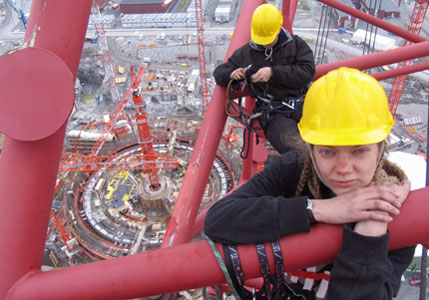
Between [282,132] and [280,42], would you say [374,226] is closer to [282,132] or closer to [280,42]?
[282,132]

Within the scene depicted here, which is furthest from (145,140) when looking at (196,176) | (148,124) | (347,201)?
(347,201)

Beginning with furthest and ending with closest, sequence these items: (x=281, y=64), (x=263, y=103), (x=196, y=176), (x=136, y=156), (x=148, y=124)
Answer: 1. (x=148, y=124)
2. (x=136, y=156)
3. (x=263, y=103)
4. (x=281, y=64)
5. (x=196, y=176)

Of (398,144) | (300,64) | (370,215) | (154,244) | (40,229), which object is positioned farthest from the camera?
(398,144)

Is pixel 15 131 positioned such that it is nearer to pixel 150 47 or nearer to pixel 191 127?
pixel 191 127

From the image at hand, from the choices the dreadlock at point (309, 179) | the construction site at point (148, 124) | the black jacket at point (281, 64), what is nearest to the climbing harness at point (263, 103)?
the black jacket at point (281, 64)

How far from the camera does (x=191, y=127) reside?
3884cm

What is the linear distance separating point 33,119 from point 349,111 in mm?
2701

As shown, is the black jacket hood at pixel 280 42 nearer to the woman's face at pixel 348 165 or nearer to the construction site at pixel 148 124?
the woman's face at pixel 348 165

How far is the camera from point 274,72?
5.49m

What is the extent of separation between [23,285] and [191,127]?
119 ft

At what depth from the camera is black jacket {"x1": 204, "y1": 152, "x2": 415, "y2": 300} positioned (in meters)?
2.09

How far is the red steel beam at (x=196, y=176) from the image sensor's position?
4.63 metres

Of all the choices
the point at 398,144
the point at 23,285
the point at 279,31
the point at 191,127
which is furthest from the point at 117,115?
the point at 23,285

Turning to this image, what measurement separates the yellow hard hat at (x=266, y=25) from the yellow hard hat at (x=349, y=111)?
138 inches
